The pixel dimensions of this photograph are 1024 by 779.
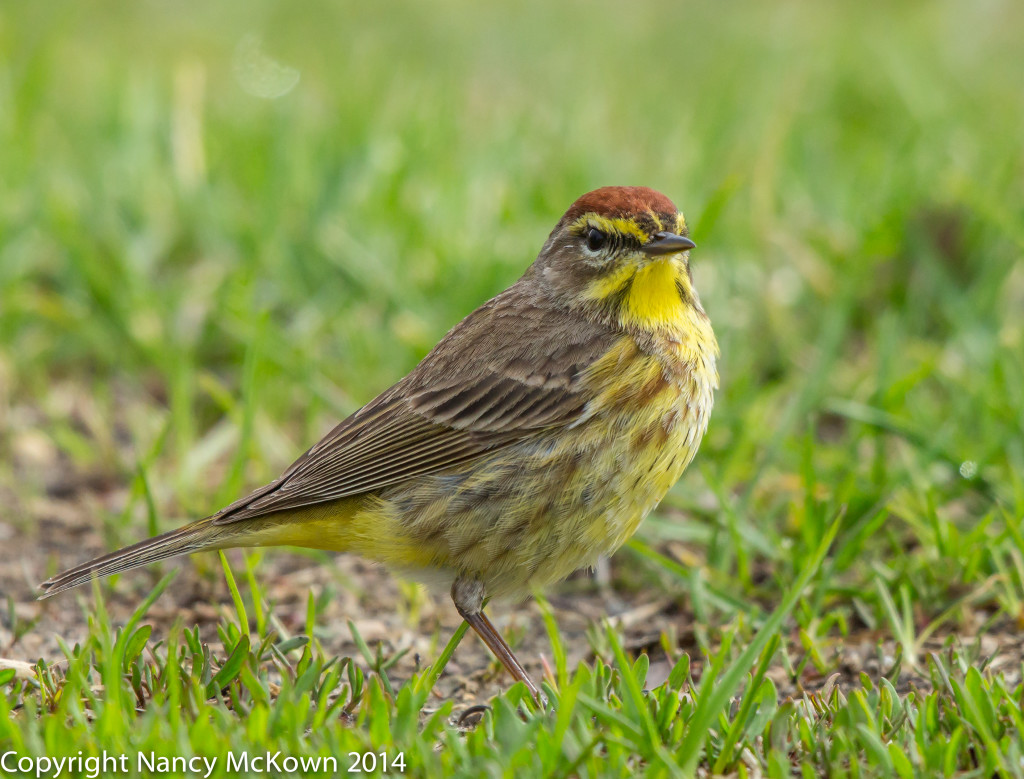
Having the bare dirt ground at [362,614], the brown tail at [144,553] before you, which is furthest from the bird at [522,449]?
the bare dirt ground at [362,614]

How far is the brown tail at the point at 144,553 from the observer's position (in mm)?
4074

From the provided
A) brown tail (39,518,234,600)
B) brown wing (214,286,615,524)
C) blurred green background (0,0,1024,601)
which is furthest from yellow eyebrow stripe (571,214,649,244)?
brown tail (39,518,234,600)

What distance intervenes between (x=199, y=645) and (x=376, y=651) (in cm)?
68

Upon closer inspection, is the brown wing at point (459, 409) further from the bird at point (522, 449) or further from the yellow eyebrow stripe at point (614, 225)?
the yellow eyebrow stripe at point (614, 225)

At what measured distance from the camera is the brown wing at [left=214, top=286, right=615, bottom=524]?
14.1ft

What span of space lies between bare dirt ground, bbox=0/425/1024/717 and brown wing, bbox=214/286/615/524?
49cm

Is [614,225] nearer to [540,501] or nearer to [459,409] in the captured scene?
[459,409]

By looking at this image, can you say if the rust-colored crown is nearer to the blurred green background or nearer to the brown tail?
the blurred green background

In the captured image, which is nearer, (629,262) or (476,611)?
(476,611)

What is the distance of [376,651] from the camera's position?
168 inches

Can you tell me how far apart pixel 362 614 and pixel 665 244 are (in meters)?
1.86

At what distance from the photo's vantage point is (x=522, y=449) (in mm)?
4281

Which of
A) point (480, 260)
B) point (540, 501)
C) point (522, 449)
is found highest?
point (480, 260)

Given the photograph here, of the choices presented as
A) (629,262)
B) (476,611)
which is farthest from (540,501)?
(629,262)
